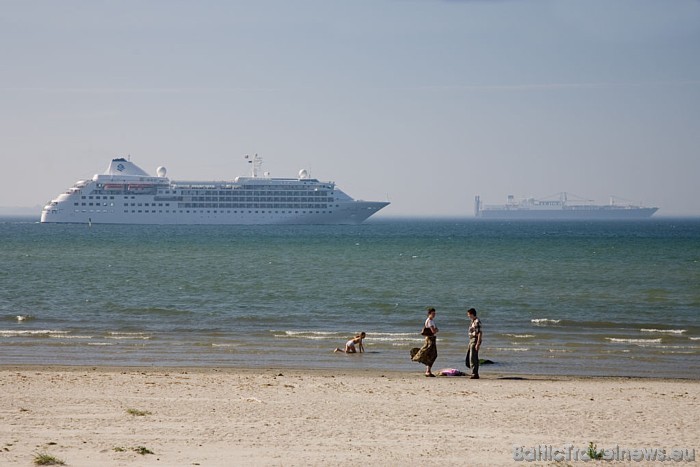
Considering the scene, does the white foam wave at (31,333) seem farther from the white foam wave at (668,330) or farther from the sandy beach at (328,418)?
the white foam wave at (668,330)

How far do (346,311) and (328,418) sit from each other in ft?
56.4

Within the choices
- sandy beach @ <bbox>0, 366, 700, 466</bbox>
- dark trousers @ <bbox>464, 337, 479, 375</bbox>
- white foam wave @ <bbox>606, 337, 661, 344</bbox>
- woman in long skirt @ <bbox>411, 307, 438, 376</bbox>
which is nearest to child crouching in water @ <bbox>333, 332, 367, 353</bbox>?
woman in long skirt @ <bbox>411, 307, 438, 376</bbox>

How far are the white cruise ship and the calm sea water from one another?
76.2 m

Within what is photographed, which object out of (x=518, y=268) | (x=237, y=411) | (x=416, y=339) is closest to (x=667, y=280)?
(x=518, y=268)

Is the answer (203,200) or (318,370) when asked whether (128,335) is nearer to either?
(318,370)

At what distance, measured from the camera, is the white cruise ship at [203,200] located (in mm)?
133250

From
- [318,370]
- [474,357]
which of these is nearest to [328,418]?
[474,357]

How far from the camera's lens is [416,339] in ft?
69.3

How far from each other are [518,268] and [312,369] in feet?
110

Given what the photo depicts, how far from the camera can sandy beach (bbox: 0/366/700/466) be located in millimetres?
9352

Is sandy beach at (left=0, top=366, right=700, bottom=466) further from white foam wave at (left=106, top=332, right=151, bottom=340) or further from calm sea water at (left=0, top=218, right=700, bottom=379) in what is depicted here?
white foam wave at (left=106, top=332, right=151, bottom=340)

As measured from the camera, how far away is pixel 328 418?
11.1 meters

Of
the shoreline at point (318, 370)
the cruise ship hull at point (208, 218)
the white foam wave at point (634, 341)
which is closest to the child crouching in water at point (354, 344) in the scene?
the shoreline at point (318, 370)

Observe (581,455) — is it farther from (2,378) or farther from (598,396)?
(2,378)
